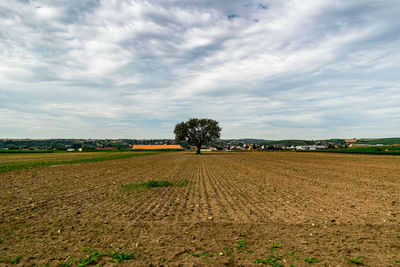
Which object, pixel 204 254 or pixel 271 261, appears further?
pixel 204 254

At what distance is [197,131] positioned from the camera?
317ft

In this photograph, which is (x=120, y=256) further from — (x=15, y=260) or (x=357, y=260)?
(x=357, y=260)

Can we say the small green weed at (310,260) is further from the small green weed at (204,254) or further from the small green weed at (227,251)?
the small green weed at (204,254)

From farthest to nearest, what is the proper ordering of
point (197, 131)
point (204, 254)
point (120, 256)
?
point (197, 131) < point (204, 254) < point (120, 256)

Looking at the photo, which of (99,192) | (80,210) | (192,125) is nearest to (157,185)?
(99,192)

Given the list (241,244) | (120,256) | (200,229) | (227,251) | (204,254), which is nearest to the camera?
(120,256)

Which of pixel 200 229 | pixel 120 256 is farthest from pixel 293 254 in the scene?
pixel 120 256

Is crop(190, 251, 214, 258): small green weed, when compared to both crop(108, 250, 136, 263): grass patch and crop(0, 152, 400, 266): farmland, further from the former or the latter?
crop(108, 250, 136, 263): grass patch

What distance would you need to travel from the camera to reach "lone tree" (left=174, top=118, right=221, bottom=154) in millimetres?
94812

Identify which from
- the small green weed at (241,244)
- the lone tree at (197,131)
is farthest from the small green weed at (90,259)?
the lone tree at (197,131)

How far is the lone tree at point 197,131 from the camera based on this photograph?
9481cm

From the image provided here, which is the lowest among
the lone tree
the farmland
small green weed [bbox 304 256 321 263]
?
the farmland

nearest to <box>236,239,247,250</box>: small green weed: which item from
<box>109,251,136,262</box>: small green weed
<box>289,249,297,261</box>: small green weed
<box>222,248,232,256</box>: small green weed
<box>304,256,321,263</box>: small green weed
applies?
<box>222,248,232,256</box>: small green weed

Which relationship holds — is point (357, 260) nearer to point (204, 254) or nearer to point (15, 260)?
point (204, 254)
